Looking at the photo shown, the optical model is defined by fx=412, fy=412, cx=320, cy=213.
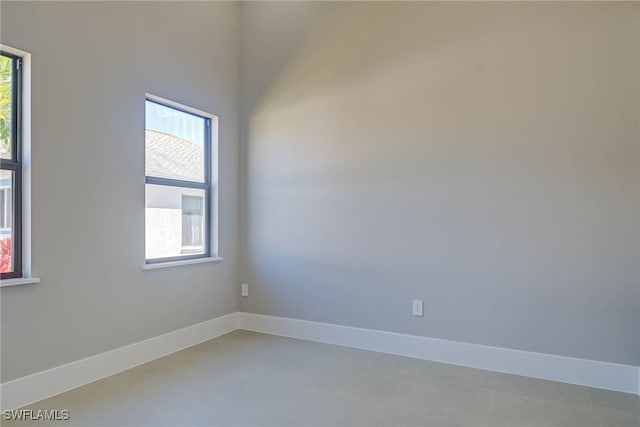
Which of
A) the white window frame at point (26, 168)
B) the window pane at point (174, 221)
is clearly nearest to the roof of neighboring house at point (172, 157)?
the window pane at point (174, 221)

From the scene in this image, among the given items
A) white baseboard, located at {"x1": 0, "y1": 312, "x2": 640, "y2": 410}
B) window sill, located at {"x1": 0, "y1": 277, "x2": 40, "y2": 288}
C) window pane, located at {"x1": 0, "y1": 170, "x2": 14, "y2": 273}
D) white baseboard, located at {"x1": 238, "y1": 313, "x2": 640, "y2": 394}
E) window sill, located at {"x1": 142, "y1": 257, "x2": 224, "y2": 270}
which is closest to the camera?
window sill, located at {"x1": 0, "y1": 277, "x2": 40, "y2": 288}

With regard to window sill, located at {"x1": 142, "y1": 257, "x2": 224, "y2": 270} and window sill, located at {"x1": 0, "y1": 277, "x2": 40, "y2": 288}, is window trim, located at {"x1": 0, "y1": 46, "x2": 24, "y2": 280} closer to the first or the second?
window sill, located at {"x1": 0, "y1": 277, "x2": 40, "y2": 288}

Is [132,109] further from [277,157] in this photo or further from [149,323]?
[149,323]

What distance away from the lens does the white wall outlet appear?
3.38 meters

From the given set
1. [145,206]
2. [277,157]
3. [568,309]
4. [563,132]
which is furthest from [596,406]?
[145,206]

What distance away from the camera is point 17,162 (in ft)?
8.13

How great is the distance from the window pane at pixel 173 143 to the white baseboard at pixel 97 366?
1355 mm

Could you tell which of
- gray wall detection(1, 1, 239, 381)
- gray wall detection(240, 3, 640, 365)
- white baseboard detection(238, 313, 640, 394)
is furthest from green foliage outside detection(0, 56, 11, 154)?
white baseboard detection(238, 313, 640, 394)

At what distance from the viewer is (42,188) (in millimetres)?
2525

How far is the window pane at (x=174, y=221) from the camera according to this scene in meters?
3.37

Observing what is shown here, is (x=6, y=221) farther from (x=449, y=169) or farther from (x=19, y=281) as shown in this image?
(x=449, y=169)

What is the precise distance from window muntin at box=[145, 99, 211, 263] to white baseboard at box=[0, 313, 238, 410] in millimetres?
657

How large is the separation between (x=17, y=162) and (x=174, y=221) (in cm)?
131

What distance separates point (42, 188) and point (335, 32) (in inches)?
105
